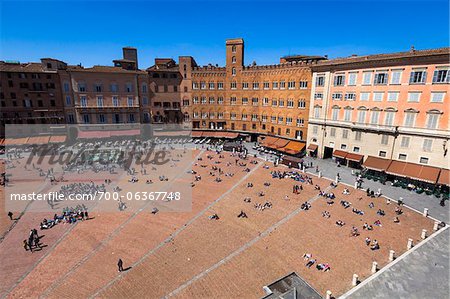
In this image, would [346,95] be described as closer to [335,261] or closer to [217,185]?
[217,185]

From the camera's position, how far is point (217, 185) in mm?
Answer: 39812

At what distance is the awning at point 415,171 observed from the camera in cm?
3425

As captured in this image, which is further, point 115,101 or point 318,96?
point 115,101

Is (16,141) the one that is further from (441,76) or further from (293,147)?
(441,76)

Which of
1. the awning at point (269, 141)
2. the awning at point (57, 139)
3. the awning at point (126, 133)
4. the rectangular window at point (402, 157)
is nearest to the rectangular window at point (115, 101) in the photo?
the awning at point (126, 133)

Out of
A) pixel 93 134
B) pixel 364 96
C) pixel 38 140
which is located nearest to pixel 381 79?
pixel 364 96

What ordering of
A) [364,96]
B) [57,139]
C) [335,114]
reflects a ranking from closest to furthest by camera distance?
1. [364,96]
2. [335,114]
3. [57,139]

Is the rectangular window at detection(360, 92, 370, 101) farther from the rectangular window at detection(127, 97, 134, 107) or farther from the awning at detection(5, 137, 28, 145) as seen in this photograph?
the awning at detection(5, 137, 28, 145)

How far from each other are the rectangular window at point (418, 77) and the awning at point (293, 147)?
21.0m

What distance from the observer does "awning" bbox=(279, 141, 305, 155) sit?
50825 millimetres

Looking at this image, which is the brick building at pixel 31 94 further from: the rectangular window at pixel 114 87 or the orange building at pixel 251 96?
the orange building at pixel 251 96

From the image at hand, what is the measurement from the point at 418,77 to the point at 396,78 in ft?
8.86

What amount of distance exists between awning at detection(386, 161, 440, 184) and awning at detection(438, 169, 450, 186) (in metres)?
0.46

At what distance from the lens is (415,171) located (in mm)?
35875
